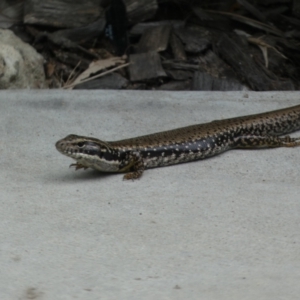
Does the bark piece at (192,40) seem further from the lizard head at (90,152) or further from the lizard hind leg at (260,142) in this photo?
the lizard head at (90,152)

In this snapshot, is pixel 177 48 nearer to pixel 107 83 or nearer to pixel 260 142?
pixel 107 83

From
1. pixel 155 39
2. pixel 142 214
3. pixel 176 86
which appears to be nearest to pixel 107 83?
pixel 176 86

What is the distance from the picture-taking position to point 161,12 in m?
9.66

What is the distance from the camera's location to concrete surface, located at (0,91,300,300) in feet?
14.7

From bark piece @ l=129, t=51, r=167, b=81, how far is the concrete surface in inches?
41.3

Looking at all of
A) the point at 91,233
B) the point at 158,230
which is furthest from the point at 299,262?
the point at 91,233

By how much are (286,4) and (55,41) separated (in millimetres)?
2758

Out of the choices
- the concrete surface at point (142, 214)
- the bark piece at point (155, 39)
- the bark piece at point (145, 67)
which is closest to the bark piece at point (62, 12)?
the bark piece at point (155, 39)

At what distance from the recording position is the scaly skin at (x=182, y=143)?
6.16 m

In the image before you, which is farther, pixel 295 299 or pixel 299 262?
pixel 299 262

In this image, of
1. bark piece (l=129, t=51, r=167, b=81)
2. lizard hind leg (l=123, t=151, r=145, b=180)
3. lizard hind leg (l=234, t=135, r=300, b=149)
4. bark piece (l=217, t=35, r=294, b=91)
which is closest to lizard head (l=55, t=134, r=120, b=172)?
lizard hind leg (l=123, t=151, r=145, b=180)

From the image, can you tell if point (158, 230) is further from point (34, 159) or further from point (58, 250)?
point (34, 159)

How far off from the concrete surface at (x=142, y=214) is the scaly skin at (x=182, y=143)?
9cm

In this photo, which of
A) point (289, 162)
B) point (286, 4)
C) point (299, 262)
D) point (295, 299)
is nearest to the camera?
point (295, 299)
